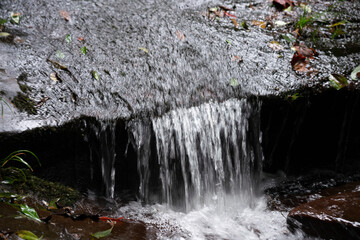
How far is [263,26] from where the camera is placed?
175 inches

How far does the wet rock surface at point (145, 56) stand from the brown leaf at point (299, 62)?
0.06 meters

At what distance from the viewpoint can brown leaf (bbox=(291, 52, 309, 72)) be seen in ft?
12.4

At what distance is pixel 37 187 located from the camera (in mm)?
2672

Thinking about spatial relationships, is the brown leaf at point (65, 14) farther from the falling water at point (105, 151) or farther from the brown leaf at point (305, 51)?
the brown leaf at point (305, 51)

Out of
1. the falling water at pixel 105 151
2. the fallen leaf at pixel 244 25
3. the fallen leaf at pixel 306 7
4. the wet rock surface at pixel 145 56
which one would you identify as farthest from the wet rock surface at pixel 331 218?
the fallen leaf at pixel 306 7

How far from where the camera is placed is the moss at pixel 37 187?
2545mm

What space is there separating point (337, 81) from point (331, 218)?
67.9 inches

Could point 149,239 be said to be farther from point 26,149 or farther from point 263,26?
point 263,26

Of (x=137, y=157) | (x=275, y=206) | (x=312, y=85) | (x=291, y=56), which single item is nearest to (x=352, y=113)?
(x=312, y=85)

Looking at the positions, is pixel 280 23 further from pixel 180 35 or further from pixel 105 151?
pixel 105 151

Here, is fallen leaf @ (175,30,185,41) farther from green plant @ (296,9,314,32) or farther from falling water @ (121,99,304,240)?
green plant @ (296,9,314,32)

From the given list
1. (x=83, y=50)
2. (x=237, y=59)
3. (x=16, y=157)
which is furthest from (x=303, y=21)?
(x=16, y=157)

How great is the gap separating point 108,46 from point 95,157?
1.41m

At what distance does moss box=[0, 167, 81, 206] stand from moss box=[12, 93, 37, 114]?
508 mm
